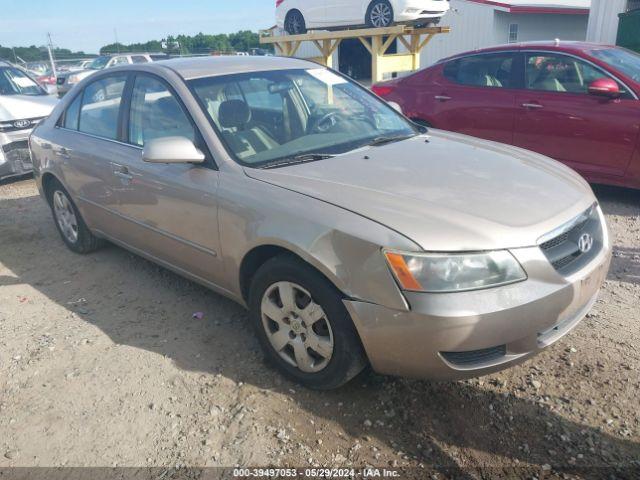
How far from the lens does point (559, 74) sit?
5.77 meters

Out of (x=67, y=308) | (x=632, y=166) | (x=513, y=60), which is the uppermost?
(x=513, y=60)

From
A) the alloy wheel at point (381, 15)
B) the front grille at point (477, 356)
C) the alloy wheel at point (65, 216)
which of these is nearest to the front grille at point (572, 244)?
the front grille at point (477, 356)

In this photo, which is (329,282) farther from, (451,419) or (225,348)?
(225,348)

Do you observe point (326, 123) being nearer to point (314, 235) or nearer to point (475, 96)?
point (314, 235)

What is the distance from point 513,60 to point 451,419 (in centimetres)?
469

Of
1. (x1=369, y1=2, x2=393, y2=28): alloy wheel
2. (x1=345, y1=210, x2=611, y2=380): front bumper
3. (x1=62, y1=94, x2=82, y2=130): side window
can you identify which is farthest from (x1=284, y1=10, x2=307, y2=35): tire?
(x1=345, y1=210, x2=611, y2=380): front bumper

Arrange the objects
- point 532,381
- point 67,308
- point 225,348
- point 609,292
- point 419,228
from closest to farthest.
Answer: point 419,228 < point 532,381 < point 225,348 < point 609,292 < point 67,308

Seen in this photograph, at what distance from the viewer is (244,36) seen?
2087 inches

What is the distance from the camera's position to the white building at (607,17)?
13.4 meters

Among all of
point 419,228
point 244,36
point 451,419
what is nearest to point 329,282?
point 419,228

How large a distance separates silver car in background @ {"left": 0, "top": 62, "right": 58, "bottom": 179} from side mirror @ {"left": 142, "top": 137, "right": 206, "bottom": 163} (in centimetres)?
564

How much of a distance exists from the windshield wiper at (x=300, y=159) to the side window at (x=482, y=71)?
12.3 ft

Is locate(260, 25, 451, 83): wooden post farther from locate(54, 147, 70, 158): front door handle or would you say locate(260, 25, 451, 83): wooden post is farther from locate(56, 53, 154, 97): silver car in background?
locate(56, 53, 154, 97): silver car in background

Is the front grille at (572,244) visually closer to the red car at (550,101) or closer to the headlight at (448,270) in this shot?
the headlight at (448,270)
